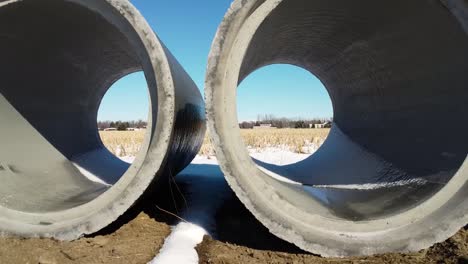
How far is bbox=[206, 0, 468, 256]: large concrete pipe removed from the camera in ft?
9.37

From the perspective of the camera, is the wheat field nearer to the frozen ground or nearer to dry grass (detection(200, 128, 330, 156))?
dry grass (detection(200, 128, 330, 156))

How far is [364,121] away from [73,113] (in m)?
3.99

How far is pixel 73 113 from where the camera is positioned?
18.4ft

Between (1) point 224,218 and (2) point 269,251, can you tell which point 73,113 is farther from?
(2) point 269,251

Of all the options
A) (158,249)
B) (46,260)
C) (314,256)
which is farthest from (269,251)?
(46,260)

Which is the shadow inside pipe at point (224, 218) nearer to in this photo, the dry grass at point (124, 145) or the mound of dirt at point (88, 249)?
the mound of dirt at point (88, 249)

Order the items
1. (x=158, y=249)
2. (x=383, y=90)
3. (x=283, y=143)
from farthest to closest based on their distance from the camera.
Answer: (x=283, y=143) < (x=383, y=90) < (x=158, y=249)

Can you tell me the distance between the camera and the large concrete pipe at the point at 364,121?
9.37ft

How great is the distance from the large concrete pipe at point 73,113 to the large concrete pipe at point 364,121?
0.60m

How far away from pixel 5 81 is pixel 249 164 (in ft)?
9.53

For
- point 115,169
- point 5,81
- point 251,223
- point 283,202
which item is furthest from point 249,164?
point 115,169

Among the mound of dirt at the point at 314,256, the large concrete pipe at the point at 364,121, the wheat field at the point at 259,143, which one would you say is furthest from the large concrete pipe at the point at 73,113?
the wheat field at the point at 259,143

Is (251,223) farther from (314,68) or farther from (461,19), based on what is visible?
(314,68)

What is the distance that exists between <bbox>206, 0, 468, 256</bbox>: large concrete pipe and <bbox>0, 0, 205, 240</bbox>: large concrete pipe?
0.60m
